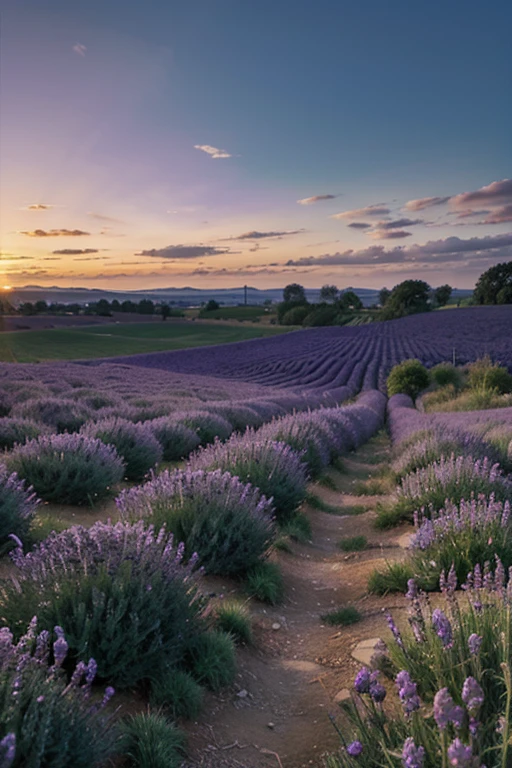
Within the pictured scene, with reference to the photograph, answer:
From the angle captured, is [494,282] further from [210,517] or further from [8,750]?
[8,750]

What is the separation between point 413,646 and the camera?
2.87 meters

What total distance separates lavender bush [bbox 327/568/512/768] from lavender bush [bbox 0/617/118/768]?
0.90 metres

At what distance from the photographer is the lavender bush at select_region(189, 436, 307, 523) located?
6027 millimetres

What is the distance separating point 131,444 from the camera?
24.8ft

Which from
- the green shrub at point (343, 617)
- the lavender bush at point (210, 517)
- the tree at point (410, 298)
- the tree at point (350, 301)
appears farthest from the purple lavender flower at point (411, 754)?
the tree at point (350, 301)

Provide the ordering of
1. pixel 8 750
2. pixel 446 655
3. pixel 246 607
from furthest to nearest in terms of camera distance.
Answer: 1. pixel 246 607
2. pixel 446 655
3. pixel 8 750

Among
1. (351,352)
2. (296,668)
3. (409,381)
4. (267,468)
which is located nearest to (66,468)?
(267,468)

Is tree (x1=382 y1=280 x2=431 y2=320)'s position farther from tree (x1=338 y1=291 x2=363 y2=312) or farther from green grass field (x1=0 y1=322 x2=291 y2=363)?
green grass field (x1=0 y1=322 x2=291 y2=363)

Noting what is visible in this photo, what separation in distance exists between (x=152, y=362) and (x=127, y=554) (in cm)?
3647

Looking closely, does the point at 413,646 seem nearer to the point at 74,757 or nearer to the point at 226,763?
the point at 226,763

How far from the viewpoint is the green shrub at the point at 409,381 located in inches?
1027

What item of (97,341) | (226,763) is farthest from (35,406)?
(97,341)

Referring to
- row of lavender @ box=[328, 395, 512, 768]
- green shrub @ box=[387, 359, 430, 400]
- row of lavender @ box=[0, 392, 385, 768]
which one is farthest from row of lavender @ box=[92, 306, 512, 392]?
row of lavender @ box=[0, 392, 385, 768]

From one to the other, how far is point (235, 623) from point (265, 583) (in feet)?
2.59
